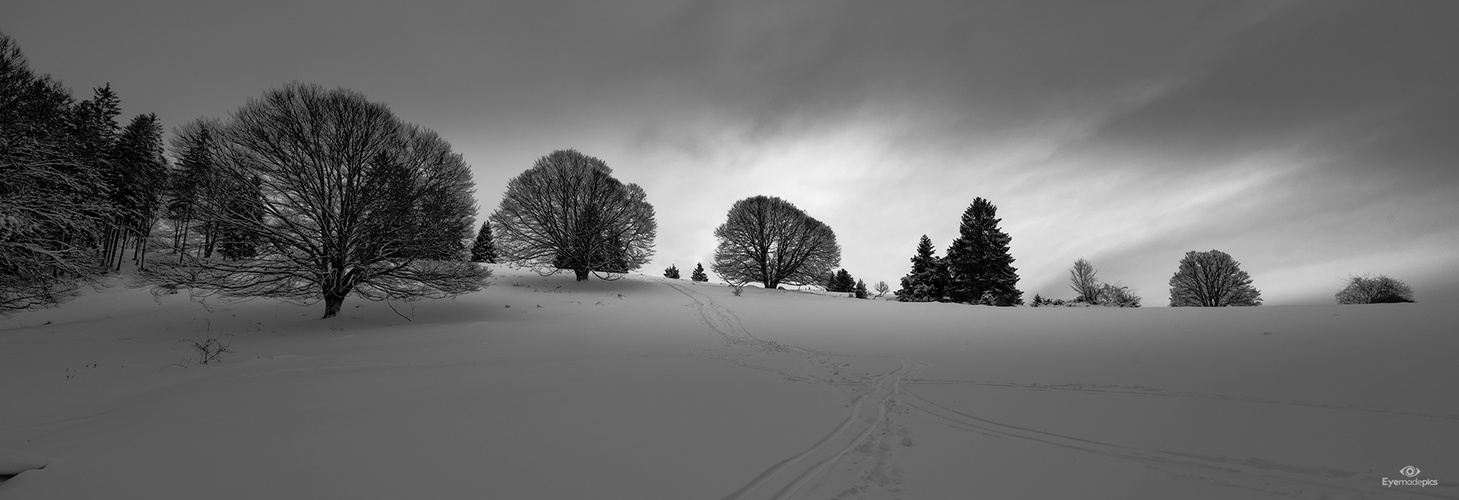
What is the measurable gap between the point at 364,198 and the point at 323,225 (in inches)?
55.6

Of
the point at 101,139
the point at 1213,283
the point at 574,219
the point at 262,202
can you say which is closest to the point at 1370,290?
the point at 1213,283

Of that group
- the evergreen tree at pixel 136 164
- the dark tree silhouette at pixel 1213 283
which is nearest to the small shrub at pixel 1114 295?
the dark tree silhouette at pixel 1213 283

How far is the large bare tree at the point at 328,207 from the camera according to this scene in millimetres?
11688

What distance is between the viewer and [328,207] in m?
12.7

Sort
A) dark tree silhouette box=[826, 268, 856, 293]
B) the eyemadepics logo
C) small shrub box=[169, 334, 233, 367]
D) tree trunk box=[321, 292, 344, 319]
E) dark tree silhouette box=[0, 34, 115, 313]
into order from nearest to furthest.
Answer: the eyemadepics logo, small shrub box=[169, 334, 233, 367], dark tree silhouette box=[0, 34, 115, 313], tree trunk box=[321, 292, 344, 319], dark tree silhouette box=[826, 268, 856, 293]

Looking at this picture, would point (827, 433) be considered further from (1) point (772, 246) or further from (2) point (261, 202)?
(1) point (772, 246)

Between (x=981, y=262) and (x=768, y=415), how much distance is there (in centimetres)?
3435

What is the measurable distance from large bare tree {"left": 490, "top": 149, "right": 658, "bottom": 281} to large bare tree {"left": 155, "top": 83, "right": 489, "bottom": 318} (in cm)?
925

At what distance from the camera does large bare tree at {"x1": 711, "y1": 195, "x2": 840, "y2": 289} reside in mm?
33125

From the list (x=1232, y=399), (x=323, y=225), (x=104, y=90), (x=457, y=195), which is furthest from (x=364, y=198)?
(x=104, y=90)

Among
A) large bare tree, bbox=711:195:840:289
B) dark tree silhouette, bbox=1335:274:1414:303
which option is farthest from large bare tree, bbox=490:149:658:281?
dark tree silhouette, bbox=1335:274:1414:303

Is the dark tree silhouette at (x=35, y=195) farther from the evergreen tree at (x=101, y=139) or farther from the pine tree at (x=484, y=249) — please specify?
the pine tree at (x=484, y=249)

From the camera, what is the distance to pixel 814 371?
7.90 m

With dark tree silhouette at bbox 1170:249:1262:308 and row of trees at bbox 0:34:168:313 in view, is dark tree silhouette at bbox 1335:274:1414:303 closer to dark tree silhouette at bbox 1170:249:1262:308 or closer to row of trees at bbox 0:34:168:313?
dark tree silhouette at bbox 1170:249:1262:308
